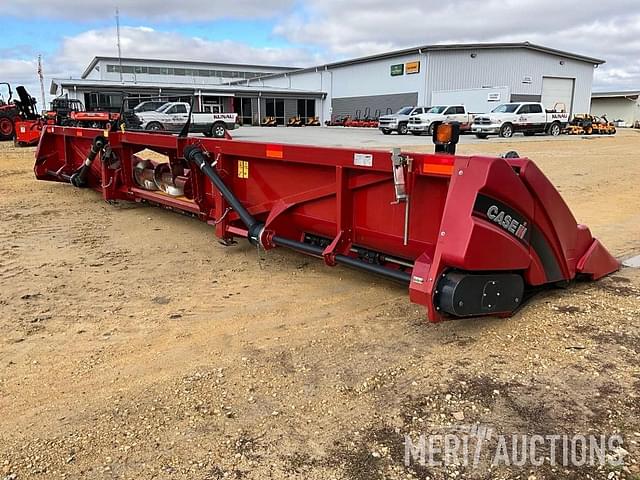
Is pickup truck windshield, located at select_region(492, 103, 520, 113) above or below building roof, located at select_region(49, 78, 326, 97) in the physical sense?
below

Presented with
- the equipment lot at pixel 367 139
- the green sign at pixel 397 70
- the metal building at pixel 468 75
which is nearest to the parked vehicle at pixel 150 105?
the equipment lot at pixel 367 139

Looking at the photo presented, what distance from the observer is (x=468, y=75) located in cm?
4066

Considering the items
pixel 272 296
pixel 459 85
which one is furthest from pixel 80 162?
pixel 459 85

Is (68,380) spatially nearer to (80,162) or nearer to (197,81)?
(80,162)

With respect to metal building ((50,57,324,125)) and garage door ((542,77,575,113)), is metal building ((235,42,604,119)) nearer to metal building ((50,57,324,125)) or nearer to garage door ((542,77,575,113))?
garage door ((542,77,575,113))

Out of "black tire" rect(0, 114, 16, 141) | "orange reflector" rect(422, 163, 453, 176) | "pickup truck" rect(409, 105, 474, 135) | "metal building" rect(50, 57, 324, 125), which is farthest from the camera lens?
"metal building" rect(50, 57, 324, 125)

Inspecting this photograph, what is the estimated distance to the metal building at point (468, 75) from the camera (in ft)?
132

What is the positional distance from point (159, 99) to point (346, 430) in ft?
21.9

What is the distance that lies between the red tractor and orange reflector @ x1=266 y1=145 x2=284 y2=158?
2076 cm

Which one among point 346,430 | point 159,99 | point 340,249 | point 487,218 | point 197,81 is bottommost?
point 346,430

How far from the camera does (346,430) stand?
8.29ft

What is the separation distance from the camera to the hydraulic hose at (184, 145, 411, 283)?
12.2 ft

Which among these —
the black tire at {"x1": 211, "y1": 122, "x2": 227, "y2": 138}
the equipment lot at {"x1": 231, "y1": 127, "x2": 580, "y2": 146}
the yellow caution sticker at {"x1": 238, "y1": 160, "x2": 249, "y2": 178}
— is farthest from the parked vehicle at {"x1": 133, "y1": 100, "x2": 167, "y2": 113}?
the black tire at {"x1": 211, "y1": 122, "x2": 227, "y2": 138}

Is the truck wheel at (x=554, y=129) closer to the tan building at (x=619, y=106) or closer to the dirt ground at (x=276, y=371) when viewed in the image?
the dirt ground at (x=276, y=371)
